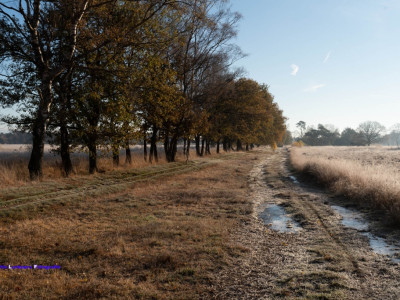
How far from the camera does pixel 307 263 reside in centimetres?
540

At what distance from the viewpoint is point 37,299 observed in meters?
3.94

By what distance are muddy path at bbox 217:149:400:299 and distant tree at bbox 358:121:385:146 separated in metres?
120

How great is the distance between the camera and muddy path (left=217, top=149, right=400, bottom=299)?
14.2 feet

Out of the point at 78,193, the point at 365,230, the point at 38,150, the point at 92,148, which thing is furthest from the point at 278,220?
the point at 92,148

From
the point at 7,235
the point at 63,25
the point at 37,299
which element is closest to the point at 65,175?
the point at 63,25

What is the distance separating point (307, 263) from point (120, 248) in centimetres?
363

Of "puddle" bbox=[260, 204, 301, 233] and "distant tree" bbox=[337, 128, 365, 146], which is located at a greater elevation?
"distant tree" bbox=[337, 128, 365, 146]

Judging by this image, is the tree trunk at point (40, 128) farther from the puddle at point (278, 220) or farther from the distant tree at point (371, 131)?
the distant tree at point (371, 131)

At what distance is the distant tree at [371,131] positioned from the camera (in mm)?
111312

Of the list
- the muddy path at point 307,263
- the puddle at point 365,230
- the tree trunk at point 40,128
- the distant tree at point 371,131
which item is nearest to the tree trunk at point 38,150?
the tree trunk at point 40,128

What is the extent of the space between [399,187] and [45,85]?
13770 millimetres

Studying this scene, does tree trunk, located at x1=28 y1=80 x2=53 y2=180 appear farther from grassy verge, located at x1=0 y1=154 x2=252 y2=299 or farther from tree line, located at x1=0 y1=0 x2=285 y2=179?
grassy verge, located at x1=0 y1=154 x2=252 y2=299

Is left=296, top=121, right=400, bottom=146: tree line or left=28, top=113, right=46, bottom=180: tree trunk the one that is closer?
left=28, top=113, right=46, bottom=180: tree trunk

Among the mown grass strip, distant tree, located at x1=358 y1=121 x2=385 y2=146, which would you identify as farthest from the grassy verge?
distant tree, located at x1=358 y1=121 x2=385 y2=146
